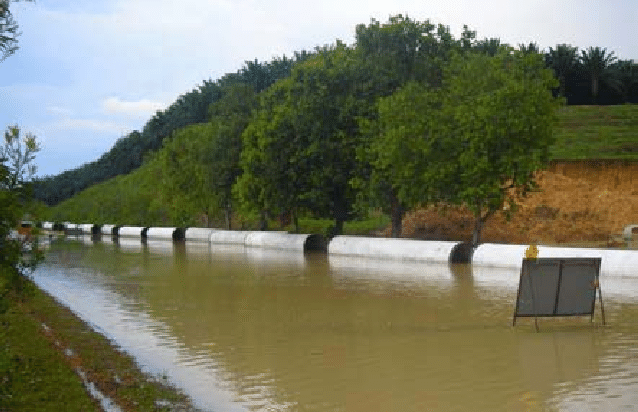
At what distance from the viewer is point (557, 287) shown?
60.2 feet

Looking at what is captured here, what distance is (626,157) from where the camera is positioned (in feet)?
201

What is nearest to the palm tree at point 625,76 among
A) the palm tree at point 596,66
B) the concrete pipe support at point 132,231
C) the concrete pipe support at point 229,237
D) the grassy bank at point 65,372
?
the palm tree at point 596,66

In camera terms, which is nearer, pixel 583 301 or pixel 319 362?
pixel 319 362

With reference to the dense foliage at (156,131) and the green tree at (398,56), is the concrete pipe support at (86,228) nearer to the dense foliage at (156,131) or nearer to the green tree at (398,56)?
the green tree at (398,56)

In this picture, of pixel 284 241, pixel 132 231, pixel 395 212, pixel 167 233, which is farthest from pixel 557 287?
pixel 132 231

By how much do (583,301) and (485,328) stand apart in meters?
2.30

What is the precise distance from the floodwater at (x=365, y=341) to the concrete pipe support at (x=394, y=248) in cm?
616

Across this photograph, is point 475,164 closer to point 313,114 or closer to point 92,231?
point 313,114

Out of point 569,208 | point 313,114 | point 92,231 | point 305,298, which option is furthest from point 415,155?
point 92,231

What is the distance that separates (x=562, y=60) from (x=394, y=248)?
52.7m

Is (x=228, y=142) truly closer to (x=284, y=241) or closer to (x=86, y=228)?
(x=284, y=241)

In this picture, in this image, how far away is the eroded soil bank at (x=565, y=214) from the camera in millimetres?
52188

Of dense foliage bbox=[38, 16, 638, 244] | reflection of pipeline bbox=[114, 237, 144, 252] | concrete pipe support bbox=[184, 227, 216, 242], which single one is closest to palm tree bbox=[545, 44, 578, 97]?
dense foliage bbox=[38, 16, 638, 244]

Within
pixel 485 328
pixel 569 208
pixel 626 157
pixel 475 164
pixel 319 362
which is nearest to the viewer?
pixel 319 362
